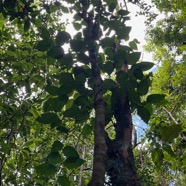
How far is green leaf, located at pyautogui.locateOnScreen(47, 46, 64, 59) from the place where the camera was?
158 cm

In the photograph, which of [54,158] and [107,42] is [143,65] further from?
[54,158]

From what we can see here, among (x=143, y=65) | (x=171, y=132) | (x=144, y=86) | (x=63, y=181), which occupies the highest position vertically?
(x=143, y=65)

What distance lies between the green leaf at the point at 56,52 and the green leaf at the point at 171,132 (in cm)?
77

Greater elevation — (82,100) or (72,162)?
(82,100)

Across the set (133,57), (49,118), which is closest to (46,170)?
(49,118)

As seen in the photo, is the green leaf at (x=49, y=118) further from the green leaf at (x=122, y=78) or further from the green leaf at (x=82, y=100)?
the green leaf at (x=122, y=78)

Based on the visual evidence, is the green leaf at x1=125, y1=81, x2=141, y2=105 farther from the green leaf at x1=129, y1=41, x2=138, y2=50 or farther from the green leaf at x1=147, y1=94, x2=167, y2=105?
the green leaf at x1=129, y1=41, x2=138, y2=50

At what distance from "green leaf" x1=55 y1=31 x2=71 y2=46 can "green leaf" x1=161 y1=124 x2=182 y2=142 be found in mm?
796

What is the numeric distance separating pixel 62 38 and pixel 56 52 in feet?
0.31

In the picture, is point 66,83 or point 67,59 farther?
point 67,59

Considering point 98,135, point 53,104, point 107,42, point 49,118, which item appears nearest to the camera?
point 98,135

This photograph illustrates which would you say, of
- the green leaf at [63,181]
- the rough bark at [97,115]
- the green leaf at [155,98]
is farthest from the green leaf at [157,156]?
the green leaf at [63,181]

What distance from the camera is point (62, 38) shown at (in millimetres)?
1576

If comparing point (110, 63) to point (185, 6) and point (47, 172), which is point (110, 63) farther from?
point (185, 6)
